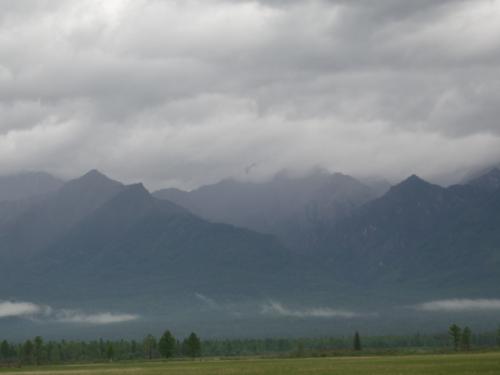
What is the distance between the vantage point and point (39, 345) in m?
199

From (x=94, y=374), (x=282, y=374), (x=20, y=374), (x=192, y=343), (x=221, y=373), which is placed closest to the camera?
(x=282, y=374)

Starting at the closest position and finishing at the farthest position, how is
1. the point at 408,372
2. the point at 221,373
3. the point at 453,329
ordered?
the point at 408,372 < the point at 221,373 < the point at 453,329

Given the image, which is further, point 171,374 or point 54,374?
point 54,374

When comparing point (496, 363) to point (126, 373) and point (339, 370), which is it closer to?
point (339, 370)

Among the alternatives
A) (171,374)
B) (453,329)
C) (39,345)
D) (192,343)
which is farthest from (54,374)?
(453,329)

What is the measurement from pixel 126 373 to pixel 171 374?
10428mm

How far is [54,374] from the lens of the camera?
379 feet

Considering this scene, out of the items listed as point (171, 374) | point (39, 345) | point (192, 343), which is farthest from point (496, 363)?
point (39, 345)

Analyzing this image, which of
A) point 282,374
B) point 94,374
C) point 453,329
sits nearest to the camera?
point 282,374

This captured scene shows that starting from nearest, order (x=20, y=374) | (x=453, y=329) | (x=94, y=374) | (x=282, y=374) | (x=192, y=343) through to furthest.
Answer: (x=282, y=374), (x=94, y=374), (x=20, y=374), (x=192, y=343), (x=453, y=329)

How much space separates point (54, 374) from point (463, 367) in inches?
2162

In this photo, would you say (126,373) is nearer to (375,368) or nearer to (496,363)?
(375,368)

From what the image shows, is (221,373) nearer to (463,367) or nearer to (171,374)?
(171,374)

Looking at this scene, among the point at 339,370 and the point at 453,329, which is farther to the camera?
the point at 453,329
